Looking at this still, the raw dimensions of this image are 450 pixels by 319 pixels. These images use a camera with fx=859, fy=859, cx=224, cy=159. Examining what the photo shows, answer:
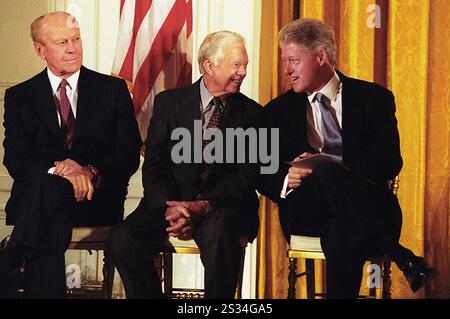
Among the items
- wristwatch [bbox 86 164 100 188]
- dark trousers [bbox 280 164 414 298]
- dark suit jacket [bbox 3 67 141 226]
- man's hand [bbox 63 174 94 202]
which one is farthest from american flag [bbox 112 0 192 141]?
dark trousers [bbox 280 164 414 298]

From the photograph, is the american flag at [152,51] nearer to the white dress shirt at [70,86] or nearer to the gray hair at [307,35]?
the white dress shirt at [70,86]

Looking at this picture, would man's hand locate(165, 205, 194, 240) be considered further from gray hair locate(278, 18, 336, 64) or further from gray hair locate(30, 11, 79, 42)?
gray hair locate(30, 11, 79, 42)

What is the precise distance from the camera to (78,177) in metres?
3.33

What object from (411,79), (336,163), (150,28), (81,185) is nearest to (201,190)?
(81,185)

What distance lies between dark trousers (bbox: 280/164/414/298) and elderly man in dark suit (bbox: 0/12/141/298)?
0.82m

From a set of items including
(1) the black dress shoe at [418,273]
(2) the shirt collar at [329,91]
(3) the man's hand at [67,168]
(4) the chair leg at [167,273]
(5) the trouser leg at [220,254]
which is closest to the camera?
(1) the black dress shoe at [418,273]

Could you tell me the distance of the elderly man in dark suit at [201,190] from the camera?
320cm

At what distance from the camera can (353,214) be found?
10.2ft

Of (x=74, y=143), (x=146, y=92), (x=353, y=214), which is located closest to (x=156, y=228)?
(x=74, y=143)

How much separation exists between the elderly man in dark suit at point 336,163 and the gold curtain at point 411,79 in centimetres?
53

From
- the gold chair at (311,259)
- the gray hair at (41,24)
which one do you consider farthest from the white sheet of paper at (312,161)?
the gray hair at (41,24)

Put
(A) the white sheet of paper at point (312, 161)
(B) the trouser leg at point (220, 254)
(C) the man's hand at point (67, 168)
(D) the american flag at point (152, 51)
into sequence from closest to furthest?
(B) the trouser leg at point (220, 254), (A) the white sheet of paper at point (312, 161), (C) the man's hand at point (67, 168), (D) the american flag at point (152, 51)

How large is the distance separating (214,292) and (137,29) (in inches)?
64.6

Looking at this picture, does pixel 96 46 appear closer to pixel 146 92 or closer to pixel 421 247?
pixel 146 92
